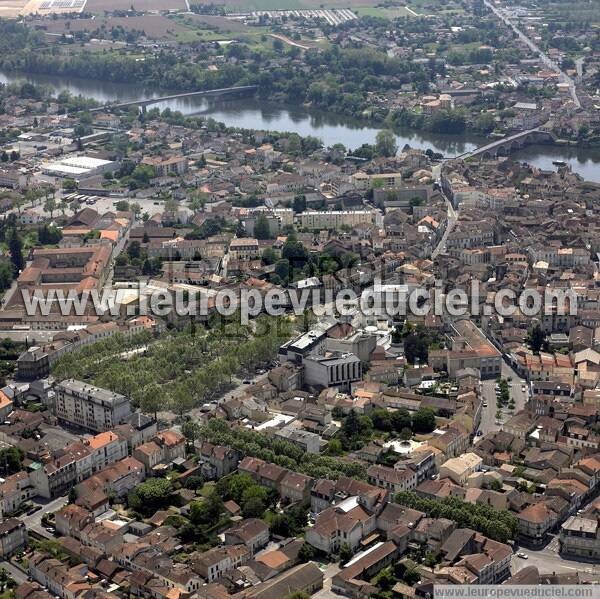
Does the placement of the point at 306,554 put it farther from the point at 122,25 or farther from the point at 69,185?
the point at 122,25

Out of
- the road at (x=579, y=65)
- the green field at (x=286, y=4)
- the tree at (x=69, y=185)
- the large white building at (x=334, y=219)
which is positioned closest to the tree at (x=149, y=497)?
the large white building at (x=334, y=219)

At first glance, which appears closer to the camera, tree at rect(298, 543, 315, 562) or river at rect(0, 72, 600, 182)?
tree at rect(298, 543, 315, 562)

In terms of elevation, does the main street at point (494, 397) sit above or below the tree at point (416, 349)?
below

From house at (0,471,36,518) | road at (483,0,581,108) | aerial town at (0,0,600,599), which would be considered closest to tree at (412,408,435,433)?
aerial town at (0,0,600,599)

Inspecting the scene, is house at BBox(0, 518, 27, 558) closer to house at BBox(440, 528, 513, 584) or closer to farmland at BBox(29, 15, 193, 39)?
house at BBox(440, 528, 513, 584)

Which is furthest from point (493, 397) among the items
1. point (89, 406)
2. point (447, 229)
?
point (447, 229)

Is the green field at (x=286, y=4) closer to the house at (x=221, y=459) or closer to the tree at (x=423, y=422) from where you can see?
the tree at (x=423, y=422)
